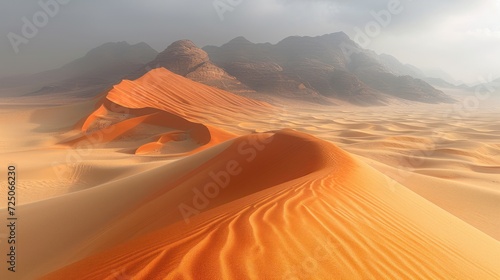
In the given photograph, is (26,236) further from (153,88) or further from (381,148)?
(153,88)

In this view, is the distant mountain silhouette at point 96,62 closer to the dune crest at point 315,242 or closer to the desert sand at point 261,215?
the desert sand at point 261,215

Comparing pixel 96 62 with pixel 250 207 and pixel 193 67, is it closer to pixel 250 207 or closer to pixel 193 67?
pixel 193 67

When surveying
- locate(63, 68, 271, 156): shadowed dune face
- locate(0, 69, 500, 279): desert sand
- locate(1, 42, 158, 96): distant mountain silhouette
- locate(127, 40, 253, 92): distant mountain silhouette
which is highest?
locate(1, 42, 158, 96): distant mountain silhouette

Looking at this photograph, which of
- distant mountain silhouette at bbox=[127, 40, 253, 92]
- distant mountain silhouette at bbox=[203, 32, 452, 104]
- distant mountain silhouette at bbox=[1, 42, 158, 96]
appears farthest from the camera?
distant mountain silhouette at bbox=[1, 42, 158, 96]

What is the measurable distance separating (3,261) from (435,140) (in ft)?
76.8

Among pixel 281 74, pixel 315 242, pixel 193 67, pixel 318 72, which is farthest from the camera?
pixel 318 72

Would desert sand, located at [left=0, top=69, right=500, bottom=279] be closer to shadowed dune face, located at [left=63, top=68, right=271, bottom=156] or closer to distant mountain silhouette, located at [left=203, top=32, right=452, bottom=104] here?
shadowed dune face, located at [left=63, top=68, right=271, bottom=156]

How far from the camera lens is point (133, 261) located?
2342 mm

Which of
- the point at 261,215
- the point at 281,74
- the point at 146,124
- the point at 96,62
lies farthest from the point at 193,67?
the point at 96,62

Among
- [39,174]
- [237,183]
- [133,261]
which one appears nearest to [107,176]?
[39,174]

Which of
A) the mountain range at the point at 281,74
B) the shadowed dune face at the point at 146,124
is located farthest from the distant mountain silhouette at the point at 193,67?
the shadowed dune face at the point at 146,124

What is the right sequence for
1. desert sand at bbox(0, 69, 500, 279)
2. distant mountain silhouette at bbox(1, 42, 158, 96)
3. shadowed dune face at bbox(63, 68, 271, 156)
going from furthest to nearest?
1. distant mountain silhouette at bbox(1, 42, 158, 96)
2. shadowed dune face at bbox(63, 68, 271, 156)
3. desert sand at bbox(0, 69, 500, 279)

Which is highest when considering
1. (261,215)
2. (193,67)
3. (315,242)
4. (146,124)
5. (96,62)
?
(96,62)

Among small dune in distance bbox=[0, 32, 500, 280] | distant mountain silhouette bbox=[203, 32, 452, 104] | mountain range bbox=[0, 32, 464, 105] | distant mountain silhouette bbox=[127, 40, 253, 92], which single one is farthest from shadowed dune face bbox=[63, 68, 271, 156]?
distant mountain silhouette bbox=[203, 32, 452, 104]
